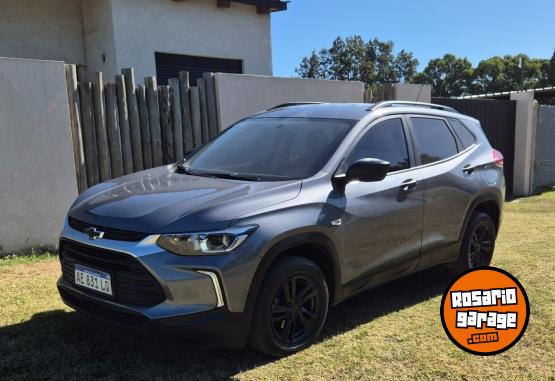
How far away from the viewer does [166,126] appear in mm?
7238

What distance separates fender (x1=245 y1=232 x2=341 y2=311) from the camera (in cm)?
330

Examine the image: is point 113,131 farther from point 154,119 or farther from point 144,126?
point 154,119

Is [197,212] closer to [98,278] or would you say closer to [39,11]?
[98,278]

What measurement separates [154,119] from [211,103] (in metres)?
0.94

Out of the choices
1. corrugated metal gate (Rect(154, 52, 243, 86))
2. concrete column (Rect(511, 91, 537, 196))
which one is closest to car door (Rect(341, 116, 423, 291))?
corrugated metal gate (Rect(154, 52, 243, 86))

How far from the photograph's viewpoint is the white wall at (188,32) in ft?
33.8

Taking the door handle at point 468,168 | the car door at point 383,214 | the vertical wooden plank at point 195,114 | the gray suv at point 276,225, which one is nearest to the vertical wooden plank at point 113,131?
the vertical wooden plank at point 195,114

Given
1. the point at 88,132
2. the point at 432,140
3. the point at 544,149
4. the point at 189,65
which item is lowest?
the point at 544,149

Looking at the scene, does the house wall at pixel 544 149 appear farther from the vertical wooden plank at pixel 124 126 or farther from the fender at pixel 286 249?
the fender at pixel 286 249

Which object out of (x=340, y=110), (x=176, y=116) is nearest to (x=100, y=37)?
(x=176, y=116)

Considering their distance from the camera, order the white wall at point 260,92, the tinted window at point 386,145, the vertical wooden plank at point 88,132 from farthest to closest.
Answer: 1. the white wall at point 260,92
2. the vertical wooden plank at point 88,132
3. the tinted window at point 386,145

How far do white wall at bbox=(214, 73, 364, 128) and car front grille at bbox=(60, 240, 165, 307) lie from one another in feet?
14.8

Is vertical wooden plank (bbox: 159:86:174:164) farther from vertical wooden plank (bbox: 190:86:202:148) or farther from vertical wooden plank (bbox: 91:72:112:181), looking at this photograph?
vertical wooden plank (bbox: 91:72:112:181)

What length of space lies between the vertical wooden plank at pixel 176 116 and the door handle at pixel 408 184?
148 inches
